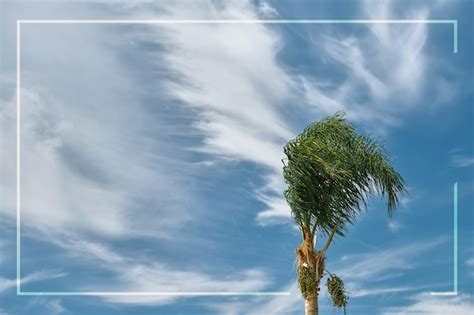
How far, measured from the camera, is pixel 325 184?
14047 mm

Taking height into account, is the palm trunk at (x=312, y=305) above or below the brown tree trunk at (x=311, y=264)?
below

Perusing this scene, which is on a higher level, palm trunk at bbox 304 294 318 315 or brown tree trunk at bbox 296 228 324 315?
brown tree trunk at bbox 296 228 324 315

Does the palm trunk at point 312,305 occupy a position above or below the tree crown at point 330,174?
below

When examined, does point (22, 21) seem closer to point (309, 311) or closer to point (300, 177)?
point (300, 177)

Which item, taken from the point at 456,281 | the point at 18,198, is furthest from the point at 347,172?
the point at 18,198

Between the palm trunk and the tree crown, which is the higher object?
the tree crown

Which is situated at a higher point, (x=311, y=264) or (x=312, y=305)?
(x=311, y=264)

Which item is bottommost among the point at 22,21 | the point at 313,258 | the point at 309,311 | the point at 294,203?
the point at 309,311

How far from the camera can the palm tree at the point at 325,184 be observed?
1383 centimetres

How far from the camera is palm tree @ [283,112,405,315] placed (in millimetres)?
13828

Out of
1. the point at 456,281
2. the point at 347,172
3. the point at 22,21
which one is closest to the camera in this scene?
the point at 347,172

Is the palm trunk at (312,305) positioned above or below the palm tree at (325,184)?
below

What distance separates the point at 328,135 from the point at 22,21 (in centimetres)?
859

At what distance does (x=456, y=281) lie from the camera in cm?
1686
